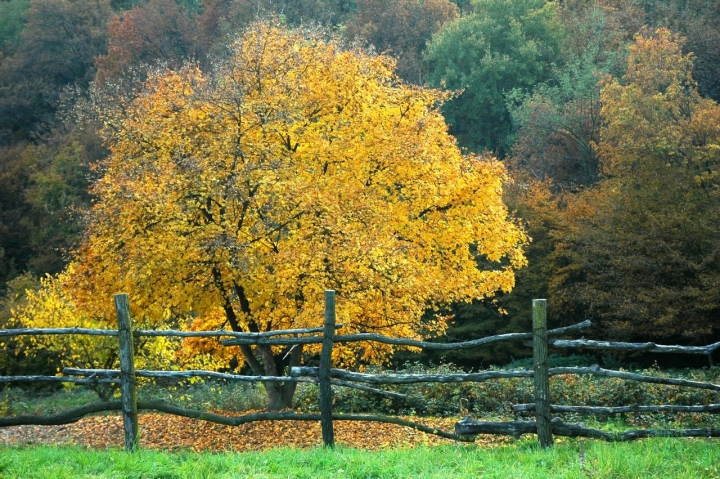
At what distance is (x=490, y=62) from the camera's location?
45562 mm

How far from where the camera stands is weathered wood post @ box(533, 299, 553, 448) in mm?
8609

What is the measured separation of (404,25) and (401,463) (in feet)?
154

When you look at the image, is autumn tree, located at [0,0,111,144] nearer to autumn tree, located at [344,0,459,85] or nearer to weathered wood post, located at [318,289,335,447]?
autumn tree, located at [344,0,459,85]

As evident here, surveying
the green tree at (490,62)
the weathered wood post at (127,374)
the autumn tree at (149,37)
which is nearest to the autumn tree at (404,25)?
the green tree at (490,62)

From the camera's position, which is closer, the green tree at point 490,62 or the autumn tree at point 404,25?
the green tree at point 490,62

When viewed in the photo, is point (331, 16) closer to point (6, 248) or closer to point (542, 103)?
point (542, 103)

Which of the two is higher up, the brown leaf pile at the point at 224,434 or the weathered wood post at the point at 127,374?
the weathered wood post at the point at 127,374

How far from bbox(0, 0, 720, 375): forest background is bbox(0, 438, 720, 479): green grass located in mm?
8847

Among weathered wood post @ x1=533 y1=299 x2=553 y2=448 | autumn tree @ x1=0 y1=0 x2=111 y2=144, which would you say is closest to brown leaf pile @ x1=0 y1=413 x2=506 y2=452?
weathered wood post @ x1=533 y1=299 x2=553 y2=448

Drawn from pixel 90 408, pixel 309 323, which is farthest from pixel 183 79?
pixel 90 408

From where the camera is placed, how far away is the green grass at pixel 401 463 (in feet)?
22.7

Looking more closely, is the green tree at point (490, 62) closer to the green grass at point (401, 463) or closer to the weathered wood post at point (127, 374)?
the weathered wood post at point (127, 374)

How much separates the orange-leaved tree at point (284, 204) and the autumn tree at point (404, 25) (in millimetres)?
31532

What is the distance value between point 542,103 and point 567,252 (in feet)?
51.7
